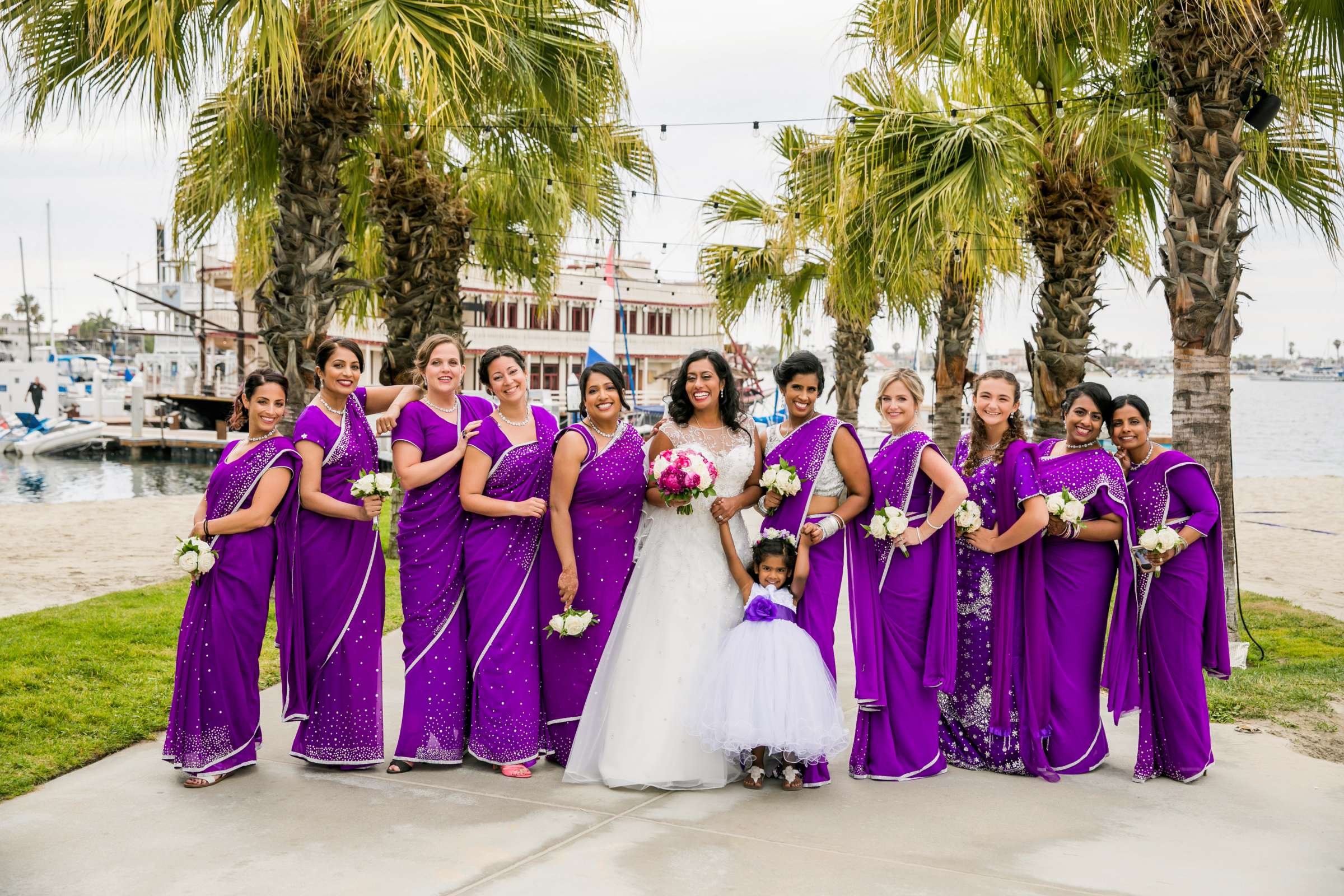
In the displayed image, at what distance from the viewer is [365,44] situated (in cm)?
810

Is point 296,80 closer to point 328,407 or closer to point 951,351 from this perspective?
point 328,407

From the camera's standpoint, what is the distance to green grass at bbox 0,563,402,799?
5.63 meters

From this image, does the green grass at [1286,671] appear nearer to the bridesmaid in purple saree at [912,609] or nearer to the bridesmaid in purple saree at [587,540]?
the bridesmaid in purple saree at [912,609]

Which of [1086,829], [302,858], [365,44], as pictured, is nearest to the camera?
[302,858]

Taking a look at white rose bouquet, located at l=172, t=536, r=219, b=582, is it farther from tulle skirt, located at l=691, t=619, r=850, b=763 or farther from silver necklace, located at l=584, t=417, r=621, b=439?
tulle skirt, located at l=691, t=619, r=850, b=763

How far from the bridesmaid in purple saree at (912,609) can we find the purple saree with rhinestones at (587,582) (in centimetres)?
121

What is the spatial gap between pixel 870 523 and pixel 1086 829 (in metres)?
1.63

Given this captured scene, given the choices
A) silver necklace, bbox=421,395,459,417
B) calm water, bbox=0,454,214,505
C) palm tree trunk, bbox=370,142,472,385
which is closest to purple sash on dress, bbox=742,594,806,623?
silver necklace, bbox=421,395,459,417

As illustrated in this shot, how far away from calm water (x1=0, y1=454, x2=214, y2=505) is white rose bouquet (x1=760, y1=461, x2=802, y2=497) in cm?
2390

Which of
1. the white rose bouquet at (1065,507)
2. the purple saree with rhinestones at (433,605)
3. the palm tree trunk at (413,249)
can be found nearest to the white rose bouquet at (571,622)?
the purple saree with rhinestones at (433,605)

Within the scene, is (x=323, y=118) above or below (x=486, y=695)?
above

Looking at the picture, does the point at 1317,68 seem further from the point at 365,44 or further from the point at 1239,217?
the point at 365,44

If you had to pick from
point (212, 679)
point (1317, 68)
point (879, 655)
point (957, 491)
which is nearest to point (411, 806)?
point (212, 679)

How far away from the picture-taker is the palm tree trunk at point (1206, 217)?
7.92 meters
